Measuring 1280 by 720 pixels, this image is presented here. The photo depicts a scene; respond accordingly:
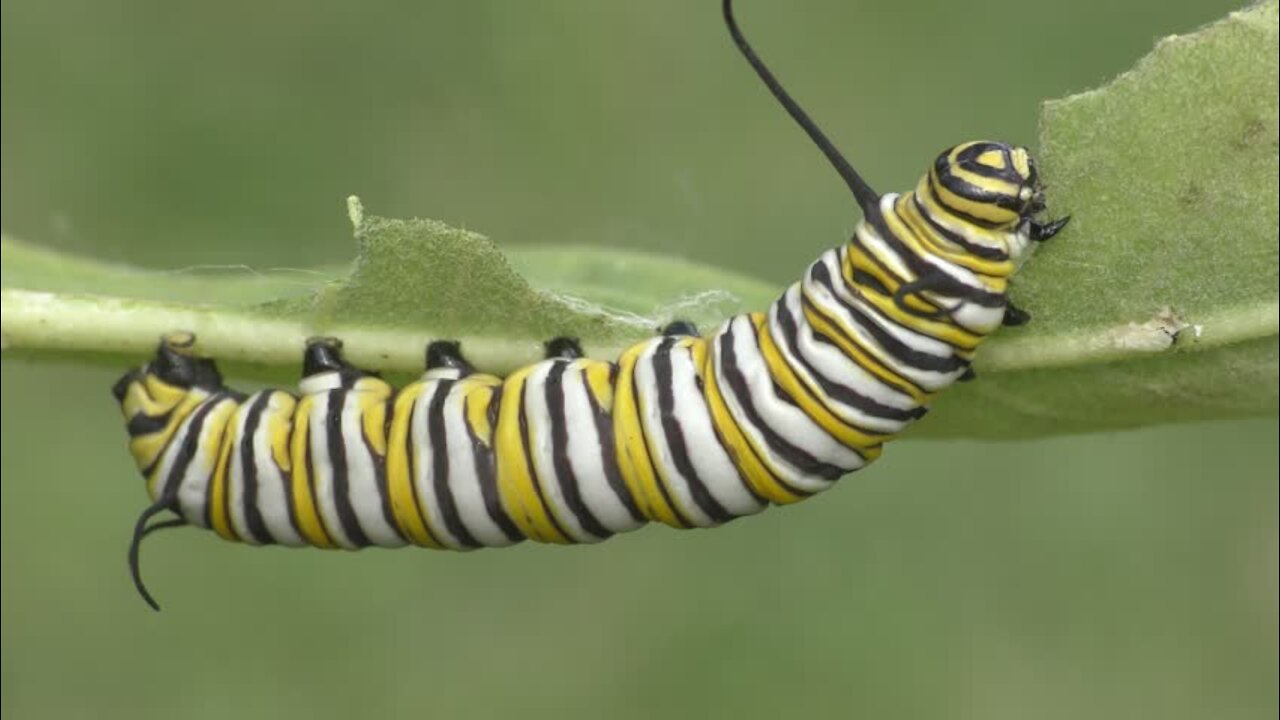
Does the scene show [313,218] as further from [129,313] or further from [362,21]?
[129,313]

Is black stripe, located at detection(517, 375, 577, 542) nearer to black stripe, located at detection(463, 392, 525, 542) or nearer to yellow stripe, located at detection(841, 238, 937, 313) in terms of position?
black stripe, located at detection(463, 392, 525, 542)

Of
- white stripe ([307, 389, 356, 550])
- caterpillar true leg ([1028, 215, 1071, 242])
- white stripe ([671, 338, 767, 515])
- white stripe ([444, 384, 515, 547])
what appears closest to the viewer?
caterpillar true leg ([1028, 215, 1071, 242])

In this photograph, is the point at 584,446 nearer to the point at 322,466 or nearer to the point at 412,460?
the point at 412,460

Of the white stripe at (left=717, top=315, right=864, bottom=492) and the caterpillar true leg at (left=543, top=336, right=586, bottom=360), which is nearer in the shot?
the white stripe at (left=717, top=315, right=864, bottom=492)

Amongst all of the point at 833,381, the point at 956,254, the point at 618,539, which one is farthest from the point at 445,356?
the point at 618,539

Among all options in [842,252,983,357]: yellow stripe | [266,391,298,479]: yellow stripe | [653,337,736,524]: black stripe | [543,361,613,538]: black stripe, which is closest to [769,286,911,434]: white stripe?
[842,252,983,357]: yellow stripe

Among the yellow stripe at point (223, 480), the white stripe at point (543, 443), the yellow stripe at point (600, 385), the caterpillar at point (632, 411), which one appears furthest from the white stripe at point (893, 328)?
the yellow stripe at point (223, 480)

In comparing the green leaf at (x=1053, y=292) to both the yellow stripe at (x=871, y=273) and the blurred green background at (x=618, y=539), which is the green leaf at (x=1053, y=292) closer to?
the yellow stripe at (x=871, y=273)
